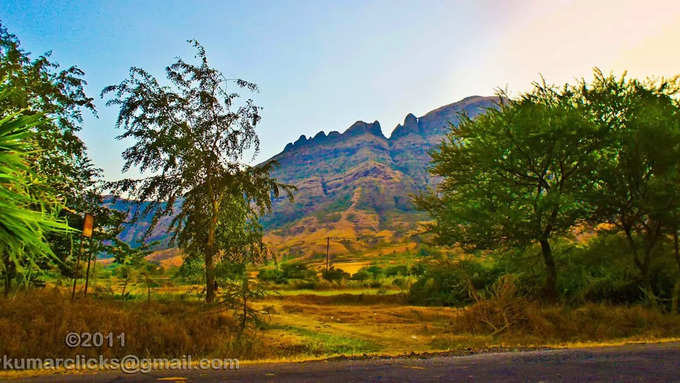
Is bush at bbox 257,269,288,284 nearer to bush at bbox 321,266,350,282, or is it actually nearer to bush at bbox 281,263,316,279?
bush at bbox 281,263,316,279

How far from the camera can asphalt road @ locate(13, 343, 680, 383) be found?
251 inches

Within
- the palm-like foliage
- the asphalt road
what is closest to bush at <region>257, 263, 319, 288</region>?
the asphalt road

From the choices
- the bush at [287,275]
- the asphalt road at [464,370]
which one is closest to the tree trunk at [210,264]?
the asphalt road at [464,370]

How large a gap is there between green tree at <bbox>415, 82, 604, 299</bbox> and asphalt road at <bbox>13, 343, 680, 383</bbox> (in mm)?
8427

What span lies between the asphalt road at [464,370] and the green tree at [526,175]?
27.6 ft

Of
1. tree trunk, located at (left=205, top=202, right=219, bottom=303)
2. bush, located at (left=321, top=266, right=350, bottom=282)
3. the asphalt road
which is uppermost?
tree trunk, located at (left=205, top=202, right=219, bottom=303)

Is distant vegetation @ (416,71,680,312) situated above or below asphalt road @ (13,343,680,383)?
above

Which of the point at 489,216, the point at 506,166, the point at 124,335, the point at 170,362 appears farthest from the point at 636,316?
the point at 124,335

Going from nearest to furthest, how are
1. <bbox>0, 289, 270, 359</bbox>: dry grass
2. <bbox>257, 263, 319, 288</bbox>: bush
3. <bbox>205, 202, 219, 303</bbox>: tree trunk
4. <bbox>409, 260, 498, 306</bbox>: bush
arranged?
<bbox>0, 289, 270, 359</bbox>: dry grass, <bbox>205, 202, 219, 303</bbox>: tree trunk, <bbox>409, 260, 498, 306</bbox>: bush, <bbox>257, 263, 319, 288</bbox>: bush

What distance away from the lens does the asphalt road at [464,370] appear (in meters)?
6.36

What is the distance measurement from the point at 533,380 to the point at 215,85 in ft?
59.3

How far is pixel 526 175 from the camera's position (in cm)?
1809

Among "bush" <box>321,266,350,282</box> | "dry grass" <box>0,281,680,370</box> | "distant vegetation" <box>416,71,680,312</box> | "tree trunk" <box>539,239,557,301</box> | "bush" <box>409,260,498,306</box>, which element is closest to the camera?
"dry grass" <box>0,281,680,370</box>

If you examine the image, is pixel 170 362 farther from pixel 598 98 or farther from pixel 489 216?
pixel 598 98
